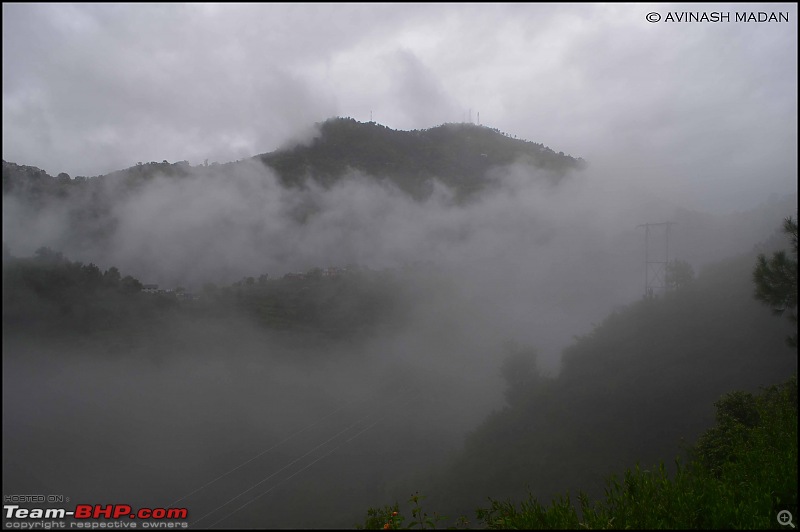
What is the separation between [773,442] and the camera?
29.2 feet

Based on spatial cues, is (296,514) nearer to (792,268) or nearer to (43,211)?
(43,211)

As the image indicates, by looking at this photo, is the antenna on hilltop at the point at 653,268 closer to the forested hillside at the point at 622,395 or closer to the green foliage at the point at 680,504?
the forested hillside at the point at 622,395

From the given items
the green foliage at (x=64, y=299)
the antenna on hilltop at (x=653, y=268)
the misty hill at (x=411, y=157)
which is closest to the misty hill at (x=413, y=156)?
the misty hill at (x=411, y=157)

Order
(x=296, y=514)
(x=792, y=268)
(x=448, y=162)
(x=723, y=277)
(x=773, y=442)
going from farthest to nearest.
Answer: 1. (x=448, y=162)
2. (x=723, y=277)
3. (x=296, y=514)
4. (x=792, y=268)
5. (x=773, y=442)

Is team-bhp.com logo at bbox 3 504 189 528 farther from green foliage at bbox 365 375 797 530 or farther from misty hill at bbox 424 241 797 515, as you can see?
misty hill at bbox 424 241 797 515

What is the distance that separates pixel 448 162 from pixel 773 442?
302 feet

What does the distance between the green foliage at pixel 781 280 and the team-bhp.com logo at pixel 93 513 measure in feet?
52.1

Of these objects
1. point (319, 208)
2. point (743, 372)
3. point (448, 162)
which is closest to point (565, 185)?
point (448, 162)

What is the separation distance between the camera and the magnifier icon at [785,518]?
6074mm

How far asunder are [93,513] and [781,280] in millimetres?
16622

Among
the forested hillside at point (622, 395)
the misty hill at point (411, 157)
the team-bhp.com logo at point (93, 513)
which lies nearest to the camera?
the team-bhp.com logo at point (93, 513)

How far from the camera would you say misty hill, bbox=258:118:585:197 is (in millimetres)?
69438

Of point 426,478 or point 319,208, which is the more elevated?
point 319,208

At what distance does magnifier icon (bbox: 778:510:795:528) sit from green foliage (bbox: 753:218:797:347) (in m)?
7.76
